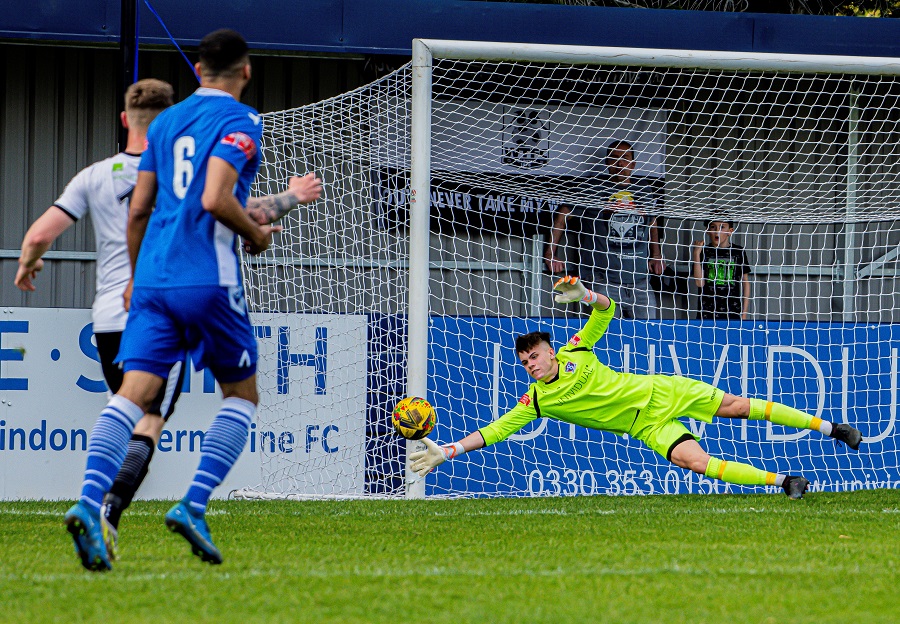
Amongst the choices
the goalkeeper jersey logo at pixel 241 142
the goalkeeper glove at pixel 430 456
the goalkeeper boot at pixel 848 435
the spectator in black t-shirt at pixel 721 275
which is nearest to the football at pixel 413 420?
the goalkeeper glove at pixel 430 456

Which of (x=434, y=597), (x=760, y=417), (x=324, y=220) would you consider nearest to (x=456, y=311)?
(x=324, y=220)

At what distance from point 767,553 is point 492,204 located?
695 cm

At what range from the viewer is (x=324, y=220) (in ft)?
31.0

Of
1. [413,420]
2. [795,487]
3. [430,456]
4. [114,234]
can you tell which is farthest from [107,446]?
[795,487]

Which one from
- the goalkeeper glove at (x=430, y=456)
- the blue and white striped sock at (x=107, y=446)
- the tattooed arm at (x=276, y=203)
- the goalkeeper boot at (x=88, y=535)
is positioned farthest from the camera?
the goalkeeper glove at (x=430, y=456)

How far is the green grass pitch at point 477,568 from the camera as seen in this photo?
10.3 ft

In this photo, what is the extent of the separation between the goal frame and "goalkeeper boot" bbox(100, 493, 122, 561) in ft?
10.3

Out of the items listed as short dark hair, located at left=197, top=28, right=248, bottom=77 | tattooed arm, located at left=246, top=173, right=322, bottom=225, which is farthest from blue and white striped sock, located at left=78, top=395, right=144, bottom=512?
short dark hair, located at left=197, top=28, right=248, bottom=77

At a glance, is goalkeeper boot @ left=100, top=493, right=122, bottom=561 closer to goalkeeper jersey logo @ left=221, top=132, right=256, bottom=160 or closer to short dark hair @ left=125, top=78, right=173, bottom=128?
goalkeeper jersey logo @ left=221, top=132, right=256, bottom=160

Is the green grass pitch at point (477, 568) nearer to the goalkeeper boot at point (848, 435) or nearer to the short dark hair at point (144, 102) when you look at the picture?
the goalkeeper boot at point (848, 435)

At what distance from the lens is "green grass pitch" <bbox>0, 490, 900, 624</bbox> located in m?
3.14

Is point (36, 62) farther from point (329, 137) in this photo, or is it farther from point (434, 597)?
point (434, 597)

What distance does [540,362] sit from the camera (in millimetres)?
6918

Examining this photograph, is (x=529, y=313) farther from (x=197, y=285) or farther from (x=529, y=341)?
(x=197, y=285)
